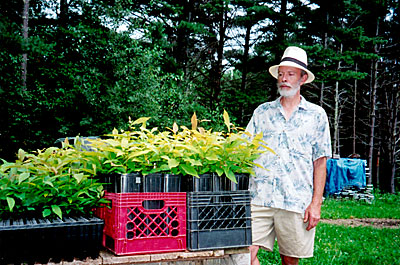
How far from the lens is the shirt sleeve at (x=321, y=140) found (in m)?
2.95

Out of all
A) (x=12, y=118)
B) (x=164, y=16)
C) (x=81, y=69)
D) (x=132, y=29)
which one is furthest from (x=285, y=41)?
(x=12, y=118)

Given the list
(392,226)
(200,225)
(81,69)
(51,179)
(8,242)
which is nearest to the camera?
(8,242)

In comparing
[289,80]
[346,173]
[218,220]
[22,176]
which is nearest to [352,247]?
[289,80]

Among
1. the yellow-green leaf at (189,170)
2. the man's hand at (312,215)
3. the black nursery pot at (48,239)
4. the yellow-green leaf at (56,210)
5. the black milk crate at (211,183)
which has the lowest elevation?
the man's hand at (312,215)

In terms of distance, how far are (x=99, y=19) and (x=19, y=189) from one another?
1080 cm

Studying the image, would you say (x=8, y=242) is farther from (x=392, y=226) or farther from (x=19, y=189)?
(x=392, y=226)

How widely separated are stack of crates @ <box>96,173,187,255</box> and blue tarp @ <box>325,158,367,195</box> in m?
14.5

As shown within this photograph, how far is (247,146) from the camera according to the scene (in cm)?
201

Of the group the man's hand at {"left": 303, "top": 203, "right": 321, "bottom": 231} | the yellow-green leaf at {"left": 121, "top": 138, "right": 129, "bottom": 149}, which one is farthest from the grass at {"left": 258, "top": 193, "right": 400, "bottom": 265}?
the yellow-green leaf at {"left": 121, "top": 138, "right": 129, "bottom": 149}

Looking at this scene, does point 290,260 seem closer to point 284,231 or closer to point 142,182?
point 284,231

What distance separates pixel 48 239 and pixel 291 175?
1.89m

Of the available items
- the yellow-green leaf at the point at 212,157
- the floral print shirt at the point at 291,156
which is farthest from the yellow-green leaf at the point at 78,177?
the floral print shirt at the point at 291,156

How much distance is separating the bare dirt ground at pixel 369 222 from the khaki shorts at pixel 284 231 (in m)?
7.29

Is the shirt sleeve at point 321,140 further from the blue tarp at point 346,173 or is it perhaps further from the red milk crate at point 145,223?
the blue tarp at point 346,173
